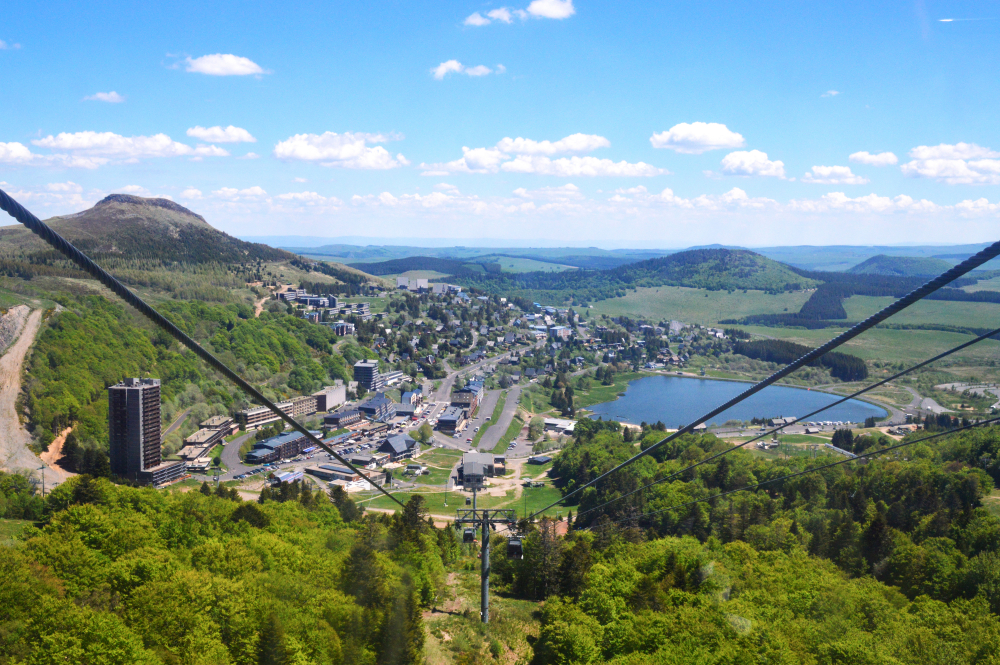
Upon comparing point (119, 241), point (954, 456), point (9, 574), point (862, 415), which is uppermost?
point (119, 241)

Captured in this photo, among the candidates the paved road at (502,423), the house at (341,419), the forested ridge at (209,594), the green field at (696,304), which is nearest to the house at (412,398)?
the house at (341,419)

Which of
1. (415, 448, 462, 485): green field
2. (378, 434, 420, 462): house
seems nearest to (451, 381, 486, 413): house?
(415, 448, 462, 485): green field

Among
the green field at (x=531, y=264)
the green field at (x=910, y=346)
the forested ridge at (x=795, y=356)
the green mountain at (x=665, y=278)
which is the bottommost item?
the forested ridge at (x=795, y=356)

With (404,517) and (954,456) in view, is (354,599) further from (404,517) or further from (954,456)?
(954,456)

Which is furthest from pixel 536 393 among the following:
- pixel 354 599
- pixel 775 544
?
pixel 354 599

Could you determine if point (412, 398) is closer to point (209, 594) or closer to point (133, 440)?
point (133, 440)

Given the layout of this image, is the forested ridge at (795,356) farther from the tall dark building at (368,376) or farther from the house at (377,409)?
the tall dark building at (368,376)

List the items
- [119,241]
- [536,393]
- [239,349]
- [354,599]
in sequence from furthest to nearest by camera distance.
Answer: [119,241] → [536,393] → [239,349] → [354,599]

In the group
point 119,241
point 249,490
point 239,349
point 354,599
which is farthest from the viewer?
point 119,241
